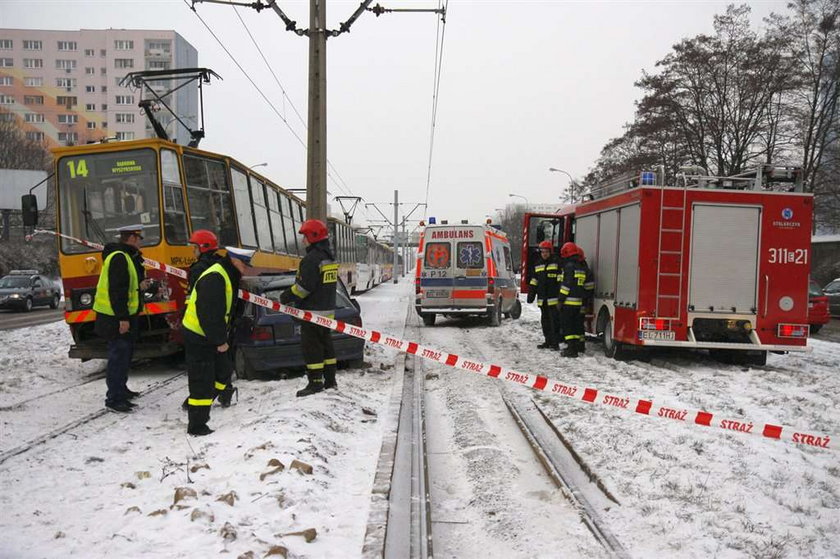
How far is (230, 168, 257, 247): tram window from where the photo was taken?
11.3 meters

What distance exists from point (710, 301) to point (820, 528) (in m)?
6.49

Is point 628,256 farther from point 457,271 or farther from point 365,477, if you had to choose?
point 365,477

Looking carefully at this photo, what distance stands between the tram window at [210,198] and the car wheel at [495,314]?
25.8 ft

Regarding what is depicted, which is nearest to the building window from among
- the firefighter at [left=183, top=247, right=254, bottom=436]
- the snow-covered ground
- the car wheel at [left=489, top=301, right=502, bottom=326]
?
the car wheel at [left=489, top=301, right=502, bottom=326]

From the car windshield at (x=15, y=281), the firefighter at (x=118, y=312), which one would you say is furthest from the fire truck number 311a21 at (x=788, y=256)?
the car windshield at (x=15, y=281)

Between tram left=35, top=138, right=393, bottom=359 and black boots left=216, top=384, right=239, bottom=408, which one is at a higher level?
tram left=35, top=138, right=393, bottom=359

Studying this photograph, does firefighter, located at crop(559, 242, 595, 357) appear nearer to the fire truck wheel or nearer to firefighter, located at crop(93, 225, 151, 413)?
the fire truck wheel

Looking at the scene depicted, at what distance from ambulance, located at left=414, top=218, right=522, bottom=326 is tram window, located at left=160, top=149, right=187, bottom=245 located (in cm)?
781

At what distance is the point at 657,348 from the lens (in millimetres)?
11922

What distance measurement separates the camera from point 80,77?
81.1 metres

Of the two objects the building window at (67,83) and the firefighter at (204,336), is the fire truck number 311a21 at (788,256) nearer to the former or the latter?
the firefighter at (204,336)

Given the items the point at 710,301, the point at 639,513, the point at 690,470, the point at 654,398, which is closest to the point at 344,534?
the point at 639,513

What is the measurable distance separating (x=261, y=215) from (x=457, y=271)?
5557 mm

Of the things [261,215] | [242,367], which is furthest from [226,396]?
[261,215]
